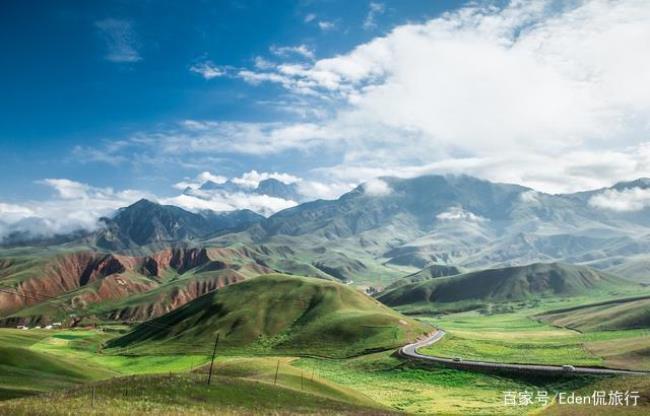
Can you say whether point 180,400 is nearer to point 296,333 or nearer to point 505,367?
point 505,367

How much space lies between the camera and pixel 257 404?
207ft

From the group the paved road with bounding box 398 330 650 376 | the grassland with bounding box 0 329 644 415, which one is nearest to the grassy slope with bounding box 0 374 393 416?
the grassland with bounding box 0 329 644 415

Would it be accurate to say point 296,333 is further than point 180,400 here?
Yes

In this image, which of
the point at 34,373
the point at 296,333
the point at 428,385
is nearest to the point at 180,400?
the point at 34,373

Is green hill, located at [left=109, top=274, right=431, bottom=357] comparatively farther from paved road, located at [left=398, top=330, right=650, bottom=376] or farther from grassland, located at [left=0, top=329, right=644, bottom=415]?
paved road, located at [left=398, top=330, right=650, bottom=376]

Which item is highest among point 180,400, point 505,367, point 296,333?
point 180,400

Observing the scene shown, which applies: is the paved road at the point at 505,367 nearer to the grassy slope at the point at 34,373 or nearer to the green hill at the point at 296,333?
the green hill at the point at 296,333

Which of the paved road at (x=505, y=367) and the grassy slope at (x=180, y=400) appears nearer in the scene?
the grassy slope at (x=180, y=400)

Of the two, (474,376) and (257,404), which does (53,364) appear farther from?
(474,376)

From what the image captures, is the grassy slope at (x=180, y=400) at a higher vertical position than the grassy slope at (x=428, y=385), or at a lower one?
higher

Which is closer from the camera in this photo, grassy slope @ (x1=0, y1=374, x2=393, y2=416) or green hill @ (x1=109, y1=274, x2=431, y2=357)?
grassy slope @ (x1=0, y1=374, x2=393, y2=416)

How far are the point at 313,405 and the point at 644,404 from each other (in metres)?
42.5

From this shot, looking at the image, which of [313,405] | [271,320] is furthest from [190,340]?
[313,405]

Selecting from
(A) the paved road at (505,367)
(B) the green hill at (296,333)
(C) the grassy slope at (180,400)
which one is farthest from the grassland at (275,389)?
(B) the green hill at (296,333)
